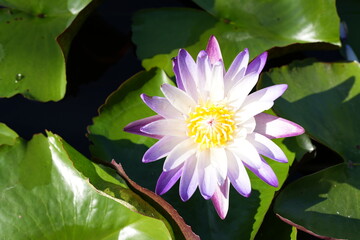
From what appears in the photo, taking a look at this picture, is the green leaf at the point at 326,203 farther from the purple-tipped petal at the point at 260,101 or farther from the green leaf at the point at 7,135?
the green leaf at the point at 7,135

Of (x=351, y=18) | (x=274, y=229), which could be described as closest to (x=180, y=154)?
(x=274, y=229)

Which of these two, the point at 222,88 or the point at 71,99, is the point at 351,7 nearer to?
the point at 222,88

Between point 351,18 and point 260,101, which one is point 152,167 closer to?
point 260,101

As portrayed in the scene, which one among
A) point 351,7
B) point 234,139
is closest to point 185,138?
point 234,139

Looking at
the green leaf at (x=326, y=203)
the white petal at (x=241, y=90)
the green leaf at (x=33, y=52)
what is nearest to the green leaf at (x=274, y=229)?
the green leaf at (x=326, y=203)

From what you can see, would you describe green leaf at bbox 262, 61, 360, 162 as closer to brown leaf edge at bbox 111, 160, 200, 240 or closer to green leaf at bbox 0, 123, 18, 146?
brown leaf edge at bbox 111, 160, 200, 240

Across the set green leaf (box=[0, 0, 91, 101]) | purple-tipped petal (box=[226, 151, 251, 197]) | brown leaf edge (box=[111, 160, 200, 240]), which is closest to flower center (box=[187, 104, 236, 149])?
purple-tipped petal (box=[226, 151, 251, 197])
